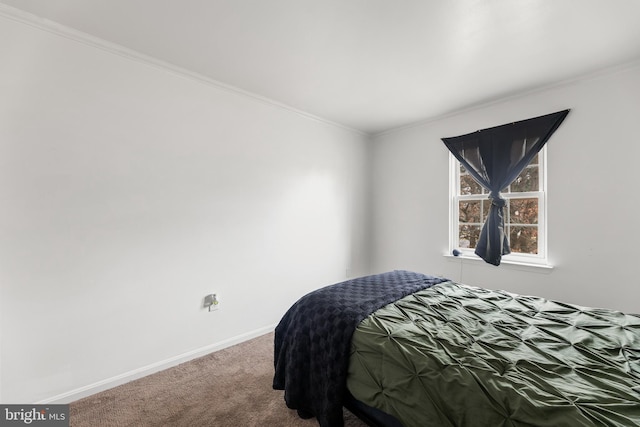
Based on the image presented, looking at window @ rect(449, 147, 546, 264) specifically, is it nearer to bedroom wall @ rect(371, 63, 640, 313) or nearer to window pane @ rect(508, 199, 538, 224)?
window pane @ rect(508, 199, 538, 224)

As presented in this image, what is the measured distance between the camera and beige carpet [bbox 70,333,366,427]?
1610 millimetres

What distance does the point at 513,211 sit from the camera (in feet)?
9.23

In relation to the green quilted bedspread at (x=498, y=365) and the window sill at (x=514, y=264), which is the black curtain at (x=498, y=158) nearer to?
the window sill at (x=514, y=264)

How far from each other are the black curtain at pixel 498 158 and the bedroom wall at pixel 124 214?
82.5 inches

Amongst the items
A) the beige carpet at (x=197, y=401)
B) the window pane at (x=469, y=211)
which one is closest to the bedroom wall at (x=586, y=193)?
the window pane at (x=469, y=211)

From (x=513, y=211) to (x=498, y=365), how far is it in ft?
7.44

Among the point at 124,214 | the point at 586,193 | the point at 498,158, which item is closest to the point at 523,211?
the point at 586,193

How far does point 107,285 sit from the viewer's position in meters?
1.92

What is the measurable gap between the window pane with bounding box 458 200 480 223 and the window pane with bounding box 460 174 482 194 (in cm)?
12

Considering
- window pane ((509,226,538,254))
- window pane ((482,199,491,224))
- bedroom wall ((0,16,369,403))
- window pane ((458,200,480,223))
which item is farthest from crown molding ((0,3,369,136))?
window pane ((509,226,538,254))

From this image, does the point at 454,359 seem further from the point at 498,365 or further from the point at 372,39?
the point at 372,39

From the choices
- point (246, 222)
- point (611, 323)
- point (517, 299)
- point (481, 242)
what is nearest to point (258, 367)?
point (246, 222)

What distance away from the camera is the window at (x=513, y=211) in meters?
2.63

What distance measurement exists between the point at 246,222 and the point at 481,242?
8.34 ft
